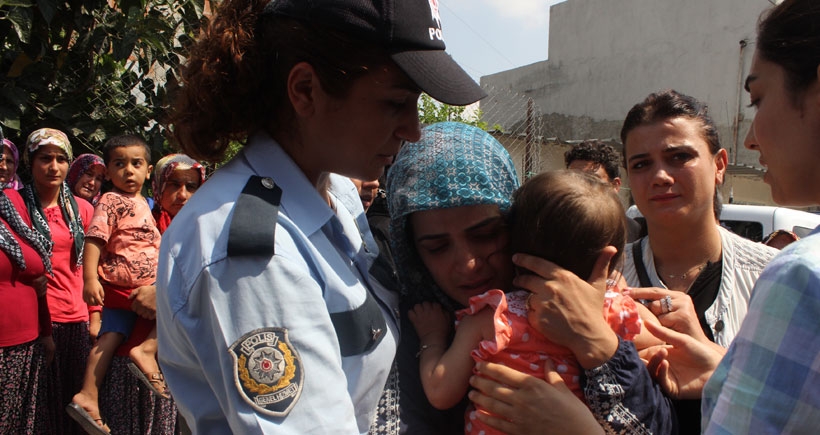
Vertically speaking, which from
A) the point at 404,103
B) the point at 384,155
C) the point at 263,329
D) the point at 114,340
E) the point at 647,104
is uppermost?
the point at 647,104

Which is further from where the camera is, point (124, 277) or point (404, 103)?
point (124, 277)

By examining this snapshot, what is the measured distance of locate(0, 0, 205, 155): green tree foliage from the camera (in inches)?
188

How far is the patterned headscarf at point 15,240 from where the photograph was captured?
129 inches

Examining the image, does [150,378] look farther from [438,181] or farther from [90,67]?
[90,67]

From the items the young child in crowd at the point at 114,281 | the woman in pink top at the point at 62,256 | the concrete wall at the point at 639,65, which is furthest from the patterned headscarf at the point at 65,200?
the concrete wall at the point at 639,65

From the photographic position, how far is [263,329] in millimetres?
929

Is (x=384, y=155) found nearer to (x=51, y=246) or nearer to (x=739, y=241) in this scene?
(x=739, y=241)

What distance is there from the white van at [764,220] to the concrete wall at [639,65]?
5.66m

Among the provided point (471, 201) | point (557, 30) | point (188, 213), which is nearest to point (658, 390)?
point (471, 201)

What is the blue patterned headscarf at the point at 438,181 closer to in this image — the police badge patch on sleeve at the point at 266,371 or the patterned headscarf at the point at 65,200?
the police badge patch on sleeve at the point at 266,371

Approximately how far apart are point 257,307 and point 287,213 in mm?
230

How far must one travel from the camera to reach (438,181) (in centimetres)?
156

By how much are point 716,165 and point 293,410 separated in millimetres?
2140

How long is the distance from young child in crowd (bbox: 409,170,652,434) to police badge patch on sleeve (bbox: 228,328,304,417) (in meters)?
0.59
